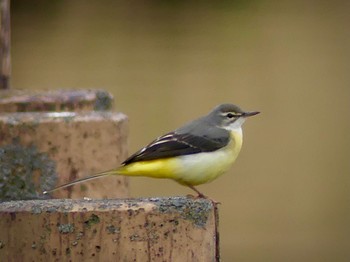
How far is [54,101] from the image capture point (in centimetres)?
407

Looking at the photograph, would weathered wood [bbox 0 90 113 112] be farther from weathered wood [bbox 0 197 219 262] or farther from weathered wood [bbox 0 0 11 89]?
weathered wood [bbox 0 197 219 262]

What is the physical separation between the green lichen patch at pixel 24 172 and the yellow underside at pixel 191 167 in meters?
0.29

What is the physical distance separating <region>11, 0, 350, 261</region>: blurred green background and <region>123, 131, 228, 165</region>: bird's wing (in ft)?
3.11

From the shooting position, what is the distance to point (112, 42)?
5176mm

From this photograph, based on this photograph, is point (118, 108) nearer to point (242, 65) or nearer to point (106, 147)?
point (242, 65)

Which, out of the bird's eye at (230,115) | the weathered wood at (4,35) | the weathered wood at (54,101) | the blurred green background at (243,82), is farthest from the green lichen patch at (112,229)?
the blurred green background at (243,82)

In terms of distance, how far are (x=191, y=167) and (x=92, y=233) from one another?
1602 millimetres

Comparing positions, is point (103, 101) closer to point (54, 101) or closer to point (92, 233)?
point (54, 101)

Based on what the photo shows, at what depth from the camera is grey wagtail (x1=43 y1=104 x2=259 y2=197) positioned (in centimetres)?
→ 396

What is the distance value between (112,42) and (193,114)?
1.37ft

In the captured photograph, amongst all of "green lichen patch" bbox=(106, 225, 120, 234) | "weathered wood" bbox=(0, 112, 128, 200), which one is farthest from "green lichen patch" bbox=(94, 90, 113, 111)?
"green lichen patch" bbox=(106, 225, 120, 234)

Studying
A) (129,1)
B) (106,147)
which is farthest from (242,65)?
(106,147)

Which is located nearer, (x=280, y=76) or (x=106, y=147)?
(x=106, y=147)

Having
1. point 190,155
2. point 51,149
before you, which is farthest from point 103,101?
point 51,149
